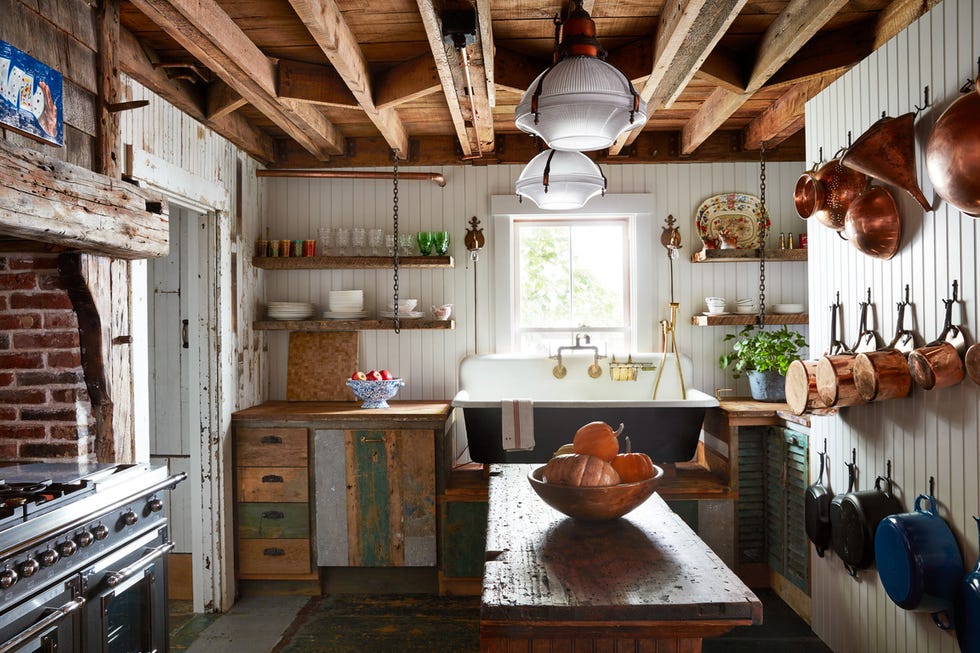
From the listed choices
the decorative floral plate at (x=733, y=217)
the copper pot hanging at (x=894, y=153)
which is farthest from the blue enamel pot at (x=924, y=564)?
the decorative floral plate at (x=733, y=217)

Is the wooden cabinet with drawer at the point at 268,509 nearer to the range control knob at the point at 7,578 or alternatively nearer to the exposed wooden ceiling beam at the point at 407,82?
the exposed wooden ceiling beam at the point at 407,82

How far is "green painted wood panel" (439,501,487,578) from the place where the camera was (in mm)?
3635

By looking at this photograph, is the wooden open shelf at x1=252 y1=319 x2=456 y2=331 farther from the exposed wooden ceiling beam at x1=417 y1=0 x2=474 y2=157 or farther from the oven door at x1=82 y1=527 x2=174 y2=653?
the oven door at x1=82 y1=527 x2=174 y2=653

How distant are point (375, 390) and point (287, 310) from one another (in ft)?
2.68

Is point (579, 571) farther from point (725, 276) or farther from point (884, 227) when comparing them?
point (725, 276)

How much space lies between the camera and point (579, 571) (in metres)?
1.54

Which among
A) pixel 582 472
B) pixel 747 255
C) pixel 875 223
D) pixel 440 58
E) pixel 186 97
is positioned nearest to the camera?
pixel 582 472

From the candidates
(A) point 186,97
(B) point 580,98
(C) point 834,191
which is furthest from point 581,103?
(A) point 186,97

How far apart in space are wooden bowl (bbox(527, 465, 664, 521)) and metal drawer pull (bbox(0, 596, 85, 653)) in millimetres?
1250

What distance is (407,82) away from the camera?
305cm

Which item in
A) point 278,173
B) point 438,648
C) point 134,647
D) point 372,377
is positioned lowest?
point 438,648

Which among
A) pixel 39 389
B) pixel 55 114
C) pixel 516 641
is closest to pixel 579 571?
pixel 516 641

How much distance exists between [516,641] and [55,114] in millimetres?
2102

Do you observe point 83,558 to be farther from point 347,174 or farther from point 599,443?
point 347,174
